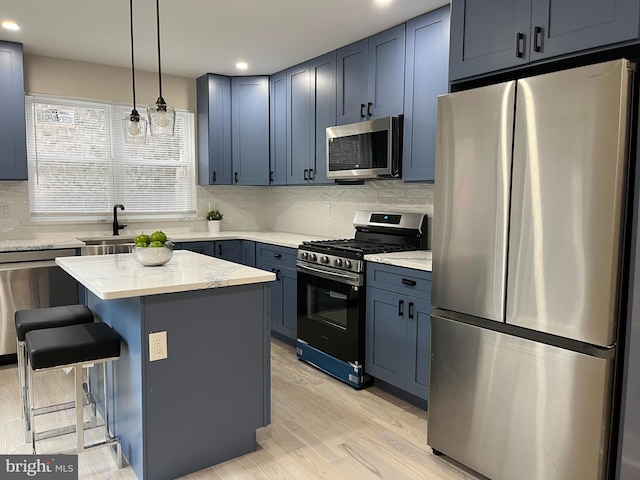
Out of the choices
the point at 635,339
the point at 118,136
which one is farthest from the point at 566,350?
the point at 118,136

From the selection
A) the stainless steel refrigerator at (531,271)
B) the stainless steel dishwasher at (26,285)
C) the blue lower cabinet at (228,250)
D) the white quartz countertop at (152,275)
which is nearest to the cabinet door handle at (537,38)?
the stainless steel refrigerator at (531,271)

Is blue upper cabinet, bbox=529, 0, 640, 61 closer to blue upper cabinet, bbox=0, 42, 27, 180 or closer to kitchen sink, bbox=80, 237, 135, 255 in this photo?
kitchen sink, bbox=80, 237, 135, 255

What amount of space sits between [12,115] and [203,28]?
5.52 ft

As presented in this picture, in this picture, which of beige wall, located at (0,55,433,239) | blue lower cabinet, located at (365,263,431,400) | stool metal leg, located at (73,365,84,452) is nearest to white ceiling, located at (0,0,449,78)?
beige wall, located at (0,55,433,239)

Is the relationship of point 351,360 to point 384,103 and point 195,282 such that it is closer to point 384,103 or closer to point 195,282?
point 195,282

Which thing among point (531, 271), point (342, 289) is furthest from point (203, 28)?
point (531, 271)

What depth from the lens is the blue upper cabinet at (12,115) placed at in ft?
12.5

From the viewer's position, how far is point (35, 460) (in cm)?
231

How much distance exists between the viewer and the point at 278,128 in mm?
4750

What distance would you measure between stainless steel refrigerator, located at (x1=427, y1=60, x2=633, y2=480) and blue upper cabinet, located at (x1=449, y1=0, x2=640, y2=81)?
138 millimetres

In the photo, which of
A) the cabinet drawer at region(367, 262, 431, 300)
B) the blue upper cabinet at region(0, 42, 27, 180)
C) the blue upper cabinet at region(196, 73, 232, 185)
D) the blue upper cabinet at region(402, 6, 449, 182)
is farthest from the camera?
the blue upper cabinet at region(196, 73, 232, 185)

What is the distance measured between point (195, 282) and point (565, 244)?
4.94 feet

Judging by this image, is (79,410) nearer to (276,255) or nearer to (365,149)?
(276,255)

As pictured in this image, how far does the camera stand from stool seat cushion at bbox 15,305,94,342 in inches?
98.4
